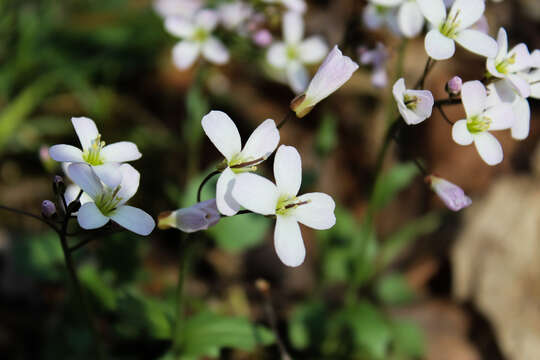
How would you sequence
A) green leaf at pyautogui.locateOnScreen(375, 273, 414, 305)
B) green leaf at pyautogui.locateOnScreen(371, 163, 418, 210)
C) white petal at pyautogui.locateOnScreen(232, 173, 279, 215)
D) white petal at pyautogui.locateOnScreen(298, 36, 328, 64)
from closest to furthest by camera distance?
1. white petal at pyautogui.locateOnScreen(232, 173, 279, 215)
2. green leaf at pyautogui.locateOnScreen(371, 163, 418, 210)
3. white petal at pyautogui.locateOnScreen(298, 36, 328, 64)
4. green leaf at pyautogui.locateOnScreen(375, 273, 414, 305)

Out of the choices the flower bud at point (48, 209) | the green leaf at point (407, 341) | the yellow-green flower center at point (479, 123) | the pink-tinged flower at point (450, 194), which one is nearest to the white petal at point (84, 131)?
the flower bud at point (48, 209)

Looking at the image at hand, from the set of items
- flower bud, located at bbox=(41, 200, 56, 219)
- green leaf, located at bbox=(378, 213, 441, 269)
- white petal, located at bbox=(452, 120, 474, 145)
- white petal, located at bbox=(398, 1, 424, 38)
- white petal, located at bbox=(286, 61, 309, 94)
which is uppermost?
white petal, located at bbox=(398, 1, 424, 38)

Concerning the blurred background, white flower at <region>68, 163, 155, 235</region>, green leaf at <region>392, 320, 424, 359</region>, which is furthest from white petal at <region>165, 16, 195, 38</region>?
green leaf at <region>392, 320, 424, 359</region>

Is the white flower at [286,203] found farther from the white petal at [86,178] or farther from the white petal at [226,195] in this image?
the white petal at [86,178]

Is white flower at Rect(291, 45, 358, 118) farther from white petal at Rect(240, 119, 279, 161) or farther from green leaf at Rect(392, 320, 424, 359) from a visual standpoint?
green leaf at Rect(392, 320, 424, 359)

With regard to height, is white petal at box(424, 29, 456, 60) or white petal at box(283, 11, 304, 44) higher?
white petal at box(424, 29, 456, 60)
